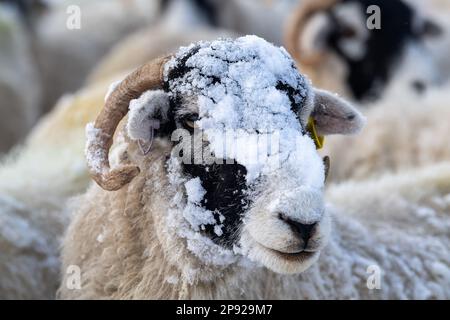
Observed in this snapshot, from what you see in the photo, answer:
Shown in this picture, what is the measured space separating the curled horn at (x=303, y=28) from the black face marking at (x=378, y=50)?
11 cm

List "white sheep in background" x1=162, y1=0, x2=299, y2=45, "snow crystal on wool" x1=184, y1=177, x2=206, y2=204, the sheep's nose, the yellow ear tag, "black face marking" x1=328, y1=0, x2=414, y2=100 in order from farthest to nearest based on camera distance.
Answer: "white sheep in background" x1=162, y1=0, x2=299, y2=45 < "black face marking" x1=328, y1=0, x2=414, y2=100 < the yellow ear tag < "snow crystal on wool" x1=184, y1=177, x2=206, y2=204 < the sheep's nose

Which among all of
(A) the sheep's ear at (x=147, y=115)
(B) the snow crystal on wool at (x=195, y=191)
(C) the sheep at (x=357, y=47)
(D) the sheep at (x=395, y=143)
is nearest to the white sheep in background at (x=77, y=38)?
(C) the sheep at (x=357, y=47)

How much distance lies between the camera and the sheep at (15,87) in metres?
7.68

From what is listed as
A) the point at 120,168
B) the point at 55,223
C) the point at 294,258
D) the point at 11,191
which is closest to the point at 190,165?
the point at 120,168

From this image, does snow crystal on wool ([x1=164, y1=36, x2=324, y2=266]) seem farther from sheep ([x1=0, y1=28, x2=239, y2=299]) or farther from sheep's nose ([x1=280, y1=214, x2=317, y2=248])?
sheep ([x1=0, y1=28, x2=239, y2=299])

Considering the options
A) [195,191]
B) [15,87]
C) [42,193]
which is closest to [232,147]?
[195,191]

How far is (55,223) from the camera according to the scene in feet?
12.4

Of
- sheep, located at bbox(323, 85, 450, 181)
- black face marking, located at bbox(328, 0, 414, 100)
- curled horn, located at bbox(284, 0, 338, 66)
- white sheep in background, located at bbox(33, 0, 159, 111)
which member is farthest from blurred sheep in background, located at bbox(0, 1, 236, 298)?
white sheep in background, located at bbox(33, 0, 159, 111)

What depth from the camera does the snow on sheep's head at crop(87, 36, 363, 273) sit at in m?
2.51

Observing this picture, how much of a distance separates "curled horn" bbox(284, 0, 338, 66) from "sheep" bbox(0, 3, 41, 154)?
2.76 meters

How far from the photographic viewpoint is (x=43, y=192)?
4.08 metres

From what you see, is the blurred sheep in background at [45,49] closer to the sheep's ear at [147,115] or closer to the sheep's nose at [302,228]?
the sheep's ear at [147,115]

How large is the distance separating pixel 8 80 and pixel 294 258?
5936 mm
